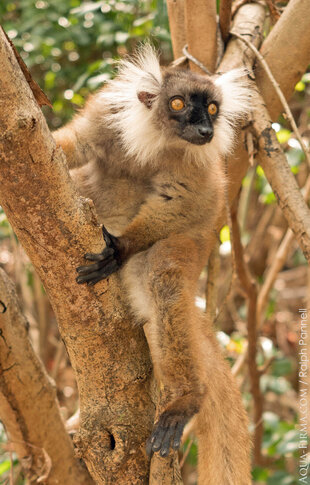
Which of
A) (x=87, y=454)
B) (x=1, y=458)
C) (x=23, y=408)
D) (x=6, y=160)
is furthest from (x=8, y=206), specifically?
(x=1, y=458)

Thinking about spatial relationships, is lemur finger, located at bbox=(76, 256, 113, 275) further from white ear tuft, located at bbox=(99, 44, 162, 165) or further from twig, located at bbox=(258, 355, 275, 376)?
twig, located at bbox=(258, 355, 275, 376)

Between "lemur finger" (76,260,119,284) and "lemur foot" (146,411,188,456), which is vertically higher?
"lemur finger" (76,260,119,284)

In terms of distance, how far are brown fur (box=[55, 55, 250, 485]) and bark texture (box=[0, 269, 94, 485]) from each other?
817 mm

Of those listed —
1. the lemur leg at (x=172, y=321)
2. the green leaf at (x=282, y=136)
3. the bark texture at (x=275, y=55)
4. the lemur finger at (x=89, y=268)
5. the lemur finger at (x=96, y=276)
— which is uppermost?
the bark texture at (x=275, y=55)

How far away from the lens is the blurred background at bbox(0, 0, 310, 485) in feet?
14.9

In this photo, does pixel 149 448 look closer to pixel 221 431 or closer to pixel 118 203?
pixel 221 431

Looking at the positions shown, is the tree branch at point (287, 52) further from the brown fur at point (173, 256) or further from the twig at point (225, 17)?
the brown fur at point (173, 256)

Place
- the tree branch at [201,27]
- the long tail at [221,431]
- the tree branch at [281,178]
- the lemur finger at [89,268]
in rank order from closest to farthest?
the lemur finger at [89,268] → the tree branch at [281,178] → the long tail at [221,431] → the tree branch at [201,27]

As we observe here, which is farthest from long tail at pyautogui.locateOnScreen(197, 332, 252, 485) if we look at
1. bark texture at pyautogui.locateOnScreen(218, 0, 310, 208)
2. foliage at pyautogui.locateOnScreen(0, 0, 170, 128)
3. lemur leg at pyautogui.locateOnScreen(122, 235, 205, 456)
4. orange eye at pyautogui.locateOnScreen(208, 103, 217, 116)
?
foliage at pyautogui.locateOnScreen(0, 0, 170, 128)

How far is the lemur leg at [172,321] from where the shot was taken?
290 centimetres

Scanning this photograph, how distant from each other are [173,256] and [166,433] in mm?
1050

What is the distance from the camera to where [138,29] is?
496 cm

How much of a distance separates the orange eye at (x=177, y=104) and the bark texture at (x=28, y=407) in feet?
5.75

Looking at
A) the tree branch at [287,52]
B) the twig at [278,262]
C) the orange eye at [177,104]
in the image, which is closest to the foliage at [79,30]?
the orange eye at [177,104]
